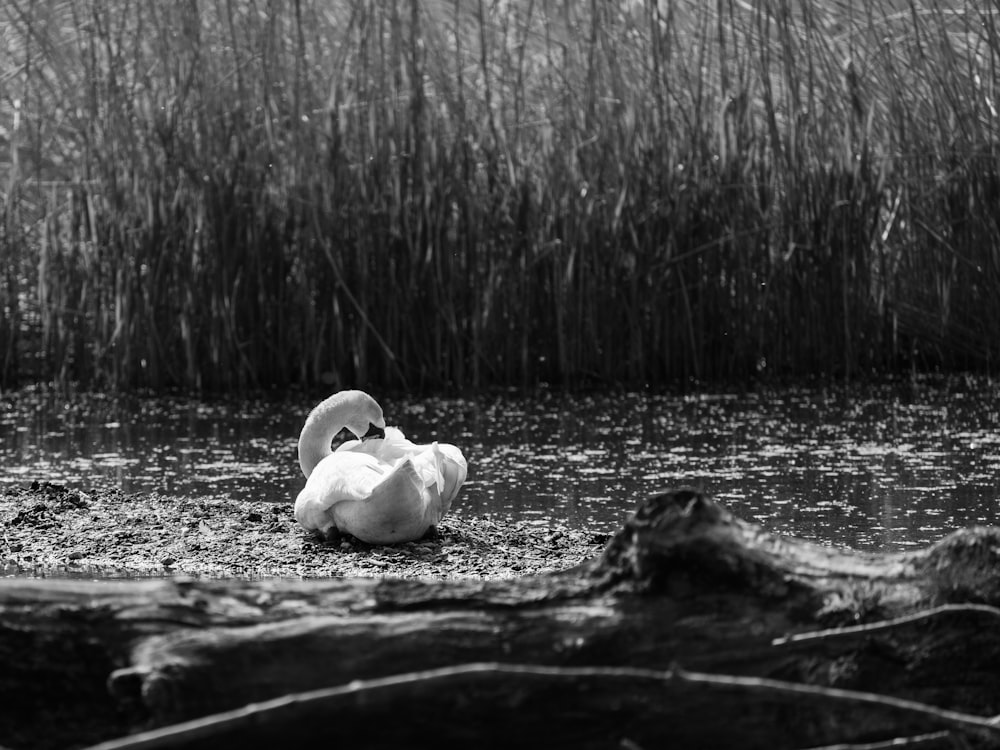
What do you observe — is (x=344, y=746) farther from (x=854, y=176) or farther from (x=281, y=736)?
(x=854, y=176)

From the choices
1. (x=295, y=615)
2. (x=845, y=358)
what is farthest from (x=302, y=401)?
(x=295, y=615)

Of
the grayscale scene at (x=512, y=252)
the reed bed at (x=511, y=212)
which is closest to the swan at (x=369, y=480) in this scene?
the grayscale scene at (x=512, y=252)

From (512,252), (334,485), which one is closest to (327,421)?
(334,485)

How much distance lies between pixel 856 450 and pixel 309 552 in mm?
2993

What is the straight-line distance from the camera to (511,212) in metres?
9.02

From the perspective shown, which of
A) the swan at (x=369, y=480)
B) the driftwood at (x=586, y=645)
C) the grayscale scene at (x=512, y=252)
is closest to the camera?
the driftwood at (x=586, y=645)

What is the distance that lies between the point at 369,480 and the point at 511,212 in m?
4.49

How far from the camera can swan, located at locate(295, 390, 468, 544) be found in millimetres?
4688

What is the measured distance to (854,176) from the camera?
912 cm

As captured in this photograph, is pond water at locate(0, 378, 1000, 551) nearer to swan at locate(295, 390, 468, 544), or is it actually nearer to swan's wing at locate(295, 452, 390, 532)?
swan at locate(295, 390, 468, 544)

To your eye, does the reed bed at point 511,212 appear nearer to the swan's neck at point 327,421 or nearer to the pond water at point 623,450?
the pond water at point 623,450

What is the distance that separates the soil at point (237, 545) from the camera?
15.0 feet

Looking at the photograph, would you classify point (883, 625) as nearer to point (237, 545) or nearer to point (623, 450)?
point (237, 545)

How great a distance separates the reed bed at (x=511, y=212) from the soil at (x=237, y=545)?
358 cm
